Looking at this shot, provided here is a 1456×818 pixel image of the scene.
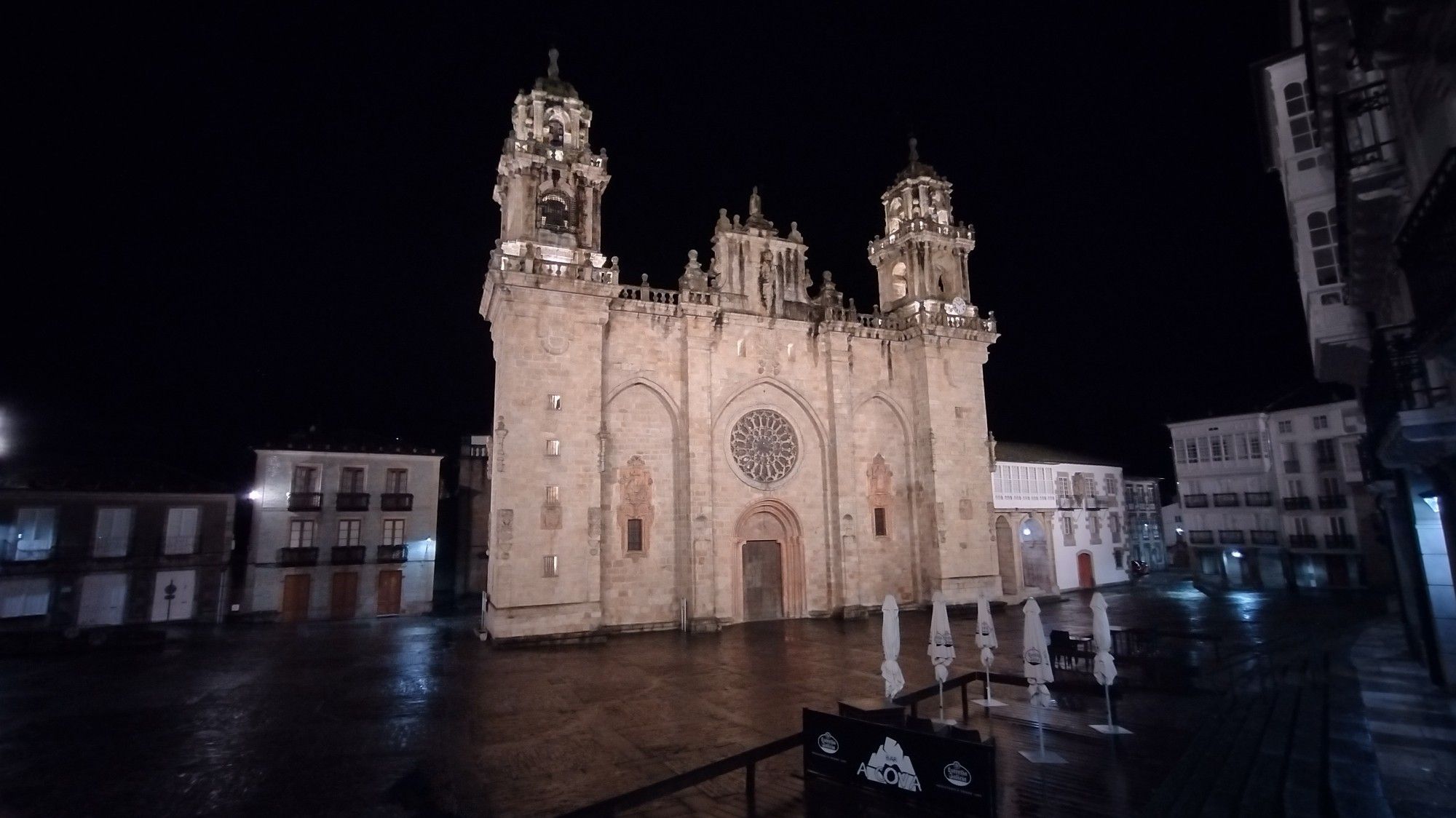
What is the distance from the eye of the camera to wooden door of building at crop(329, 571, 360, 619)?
100.0ft

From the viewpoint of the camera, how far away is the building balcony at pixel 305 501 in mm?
30062

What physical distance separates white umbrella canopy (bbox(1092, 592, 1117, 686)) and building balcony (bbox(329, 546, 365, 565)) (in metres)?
31.0

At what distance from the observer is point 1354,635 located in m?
19.8

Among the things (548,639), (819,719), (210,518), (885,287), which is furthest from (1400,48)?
(210,518)

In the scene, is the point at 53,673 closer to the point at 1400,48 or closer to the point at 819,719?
the point at 819,719

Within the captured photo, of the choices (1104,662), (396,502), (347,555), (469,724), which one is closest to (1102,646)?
(1104,662)

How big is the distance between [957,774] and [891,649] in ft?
12.0

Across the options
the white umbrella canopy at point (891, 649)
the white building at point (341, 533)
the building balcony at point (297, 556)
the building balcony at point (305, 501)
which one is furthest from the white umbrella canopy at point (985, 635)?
the building balcony at point (305, 501)

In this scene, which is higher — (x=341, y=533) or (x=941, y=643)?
(x=341, y=533)

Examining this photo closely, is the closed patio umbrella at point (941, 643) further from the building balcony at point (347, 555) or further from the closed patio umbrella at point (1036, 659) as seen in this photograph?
the building balcony at point (347, 555)

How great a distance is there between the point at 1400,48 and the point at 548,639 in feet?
72.6

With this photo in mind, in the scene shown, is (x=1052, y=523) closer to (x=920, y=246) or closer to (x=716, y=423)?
(x=920, y=246)

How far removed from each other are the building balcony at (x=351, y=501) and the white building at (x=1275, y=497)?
49686mm

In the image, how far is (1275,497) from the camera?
128ft
